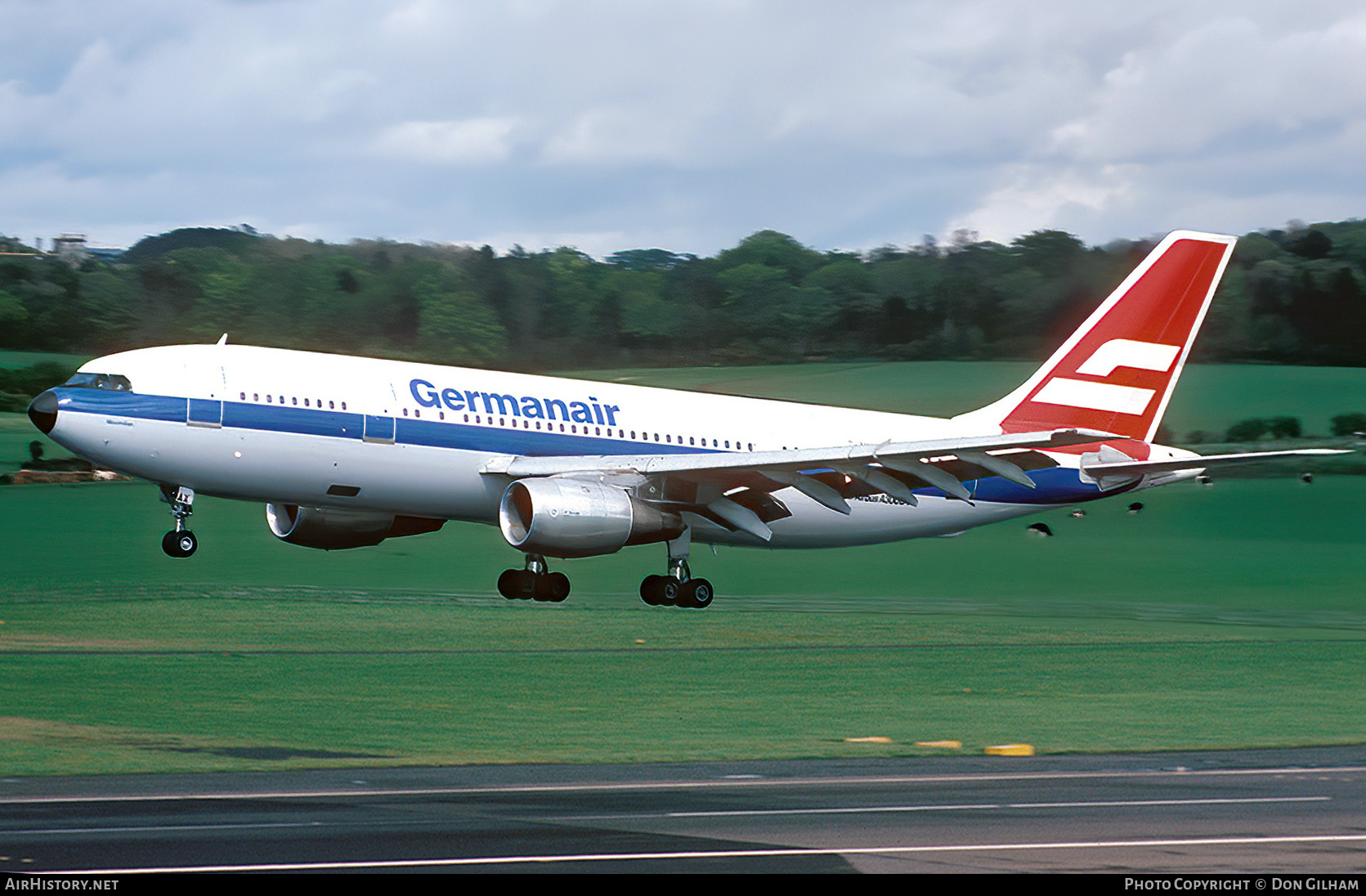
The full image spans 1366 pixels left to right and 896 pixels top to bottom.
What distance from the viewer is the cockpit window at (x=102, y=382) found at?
42.5 m

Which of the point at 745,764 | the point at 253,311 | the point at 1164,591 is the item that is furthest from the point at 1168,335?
the point at 253,311

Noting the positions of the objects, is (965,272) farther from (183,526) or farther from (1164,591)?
(183,526)

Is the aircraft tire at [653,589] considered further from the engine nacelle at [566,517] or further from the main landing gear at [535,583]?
the engine nacelle at [566,517]

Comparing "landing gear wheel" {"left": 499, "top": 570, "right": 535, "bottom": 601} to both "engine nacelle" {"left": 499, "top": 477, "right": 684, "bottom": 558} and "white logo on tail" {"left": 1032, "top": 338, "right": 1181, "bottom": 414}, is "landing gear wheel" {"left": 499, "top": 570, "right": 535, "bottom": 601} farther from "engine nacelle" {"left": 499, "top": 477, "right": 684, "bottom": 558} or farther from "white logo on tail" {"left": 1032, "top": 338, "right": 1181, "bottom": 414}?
"white logo on tail" {"left": 1032, "top": 338, "right": 1181, "bottom": 414}

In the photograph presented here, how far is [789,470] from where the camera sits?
46.6m

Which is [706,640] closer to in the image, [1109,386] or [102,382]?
[1109,386]

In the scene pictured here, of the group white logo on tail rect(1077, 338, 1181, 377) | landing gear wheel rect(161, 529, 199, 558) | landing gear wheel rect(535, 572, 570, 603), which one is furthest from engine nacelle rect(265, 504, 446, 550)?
white logo on tail rect(1077, 338, 1181, 377)

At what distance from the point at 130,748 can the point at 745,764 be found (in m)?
15.4

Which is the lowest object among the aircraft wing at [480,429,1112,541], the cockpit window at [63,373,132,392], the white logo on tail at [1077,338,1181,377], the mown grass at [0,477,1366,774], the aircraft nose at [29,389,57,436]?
the mown grass at [0,477,1366,774]

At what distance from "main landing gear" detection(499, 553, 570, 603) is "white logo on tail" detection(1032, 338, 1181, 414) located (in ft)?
57.1

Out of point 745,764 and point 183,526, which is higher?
point 183,526

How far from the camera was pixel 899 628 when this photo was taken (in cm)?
9050

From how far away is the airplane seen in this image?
141 feet

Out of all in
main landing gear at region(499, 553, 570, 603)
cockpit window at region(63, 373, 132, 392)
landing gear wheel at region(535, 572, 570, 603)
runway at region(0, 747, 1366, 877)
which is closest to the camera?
runway at region(0, 747, 1366, 877)
